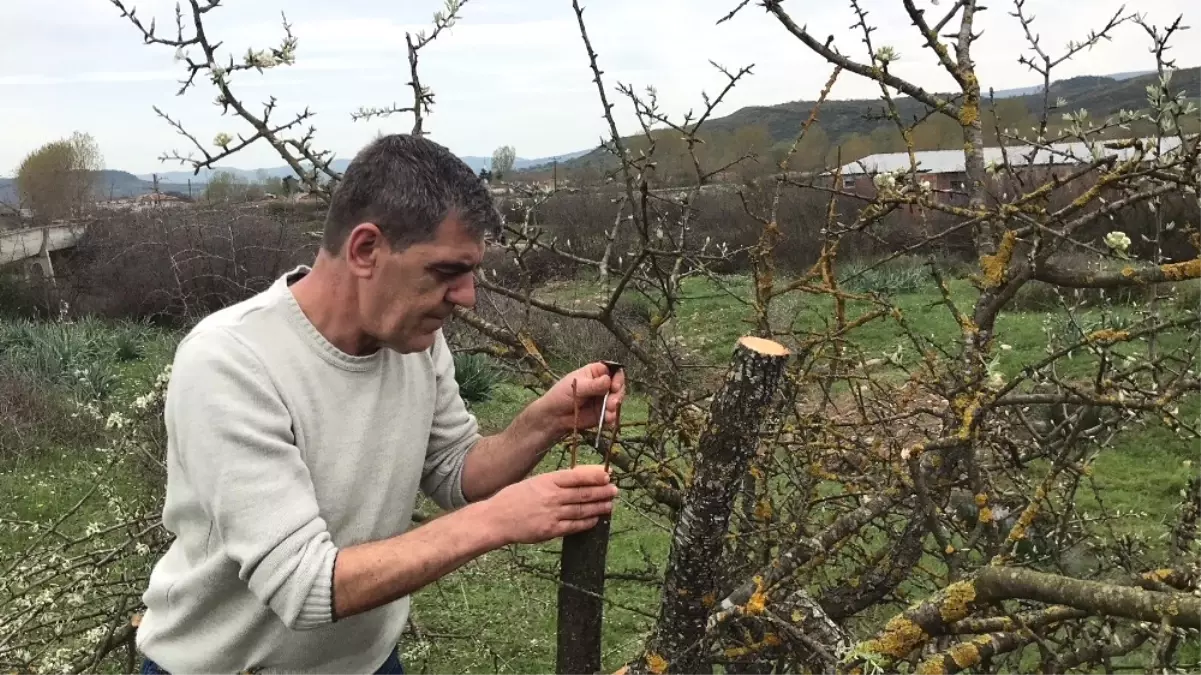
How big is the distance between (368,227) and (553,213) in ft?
56.6

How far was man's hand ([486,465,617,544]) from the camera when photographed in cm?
147

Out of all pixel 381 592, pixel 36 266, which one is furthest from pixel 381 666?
pixel 36 266

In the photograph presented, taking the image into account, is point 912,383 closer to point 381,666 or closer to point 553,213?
point 381,666

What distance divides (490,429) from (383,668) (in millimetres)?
6512

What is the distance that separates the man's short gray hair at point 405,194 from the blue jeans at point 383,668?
0.94 meters

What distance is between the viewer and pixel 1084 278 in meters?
1.81

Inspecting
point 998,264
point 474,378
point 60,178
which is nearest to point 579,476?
point 998,264

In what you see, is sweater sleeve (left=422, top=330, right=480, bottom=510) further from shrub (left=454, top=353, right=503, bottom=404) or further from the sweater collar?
shrub (left=454, top=353, right=503, bottom=404)

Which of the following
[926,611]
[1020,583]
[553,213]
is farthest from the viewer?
[553,213]

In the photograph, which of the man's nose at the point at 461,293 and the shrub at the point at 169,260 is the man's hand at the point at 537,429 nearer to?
the man's nose at the point at 461,293

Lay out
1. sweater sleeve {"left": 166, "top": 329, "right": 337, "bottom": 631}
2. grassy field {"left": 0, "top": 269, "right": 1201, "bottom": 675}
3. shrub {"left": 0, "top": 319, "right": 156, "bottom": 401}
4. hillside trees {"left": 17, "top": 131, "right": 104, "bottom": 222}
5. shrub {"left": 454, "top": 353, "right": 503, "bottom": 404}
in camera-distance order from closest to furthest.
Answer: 1. sweater sleeve {"left": 166, "top": 329, "right": 337, "bottom": 631}
2. grassy field {"left": 0, "top": 269, "right": 1201, "bottom": 675}
3. shrub {"left": 0, "top": 319, "right": 156, "bottom": 401}
4. shrub {"left": 454, "top": 353, "right": 503, "bottom": 404}
5. hillside trees {"left": 17, "top": 131, "right": 104, "bottom": 222}

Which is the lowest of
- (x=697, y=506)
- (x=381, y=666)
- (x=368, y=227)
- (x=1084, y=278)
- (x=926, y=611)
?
(x=381, y=666)

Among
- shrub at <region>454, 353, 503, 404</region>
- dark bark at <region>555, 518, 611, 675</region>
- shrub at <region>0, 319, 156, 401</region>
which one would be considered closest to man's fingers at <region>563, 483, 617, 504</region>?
dark bark at <region>555, 518, 611, 675</region>

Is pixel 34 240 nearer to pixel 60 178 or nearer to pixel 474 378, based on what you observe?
pixel 60 178
